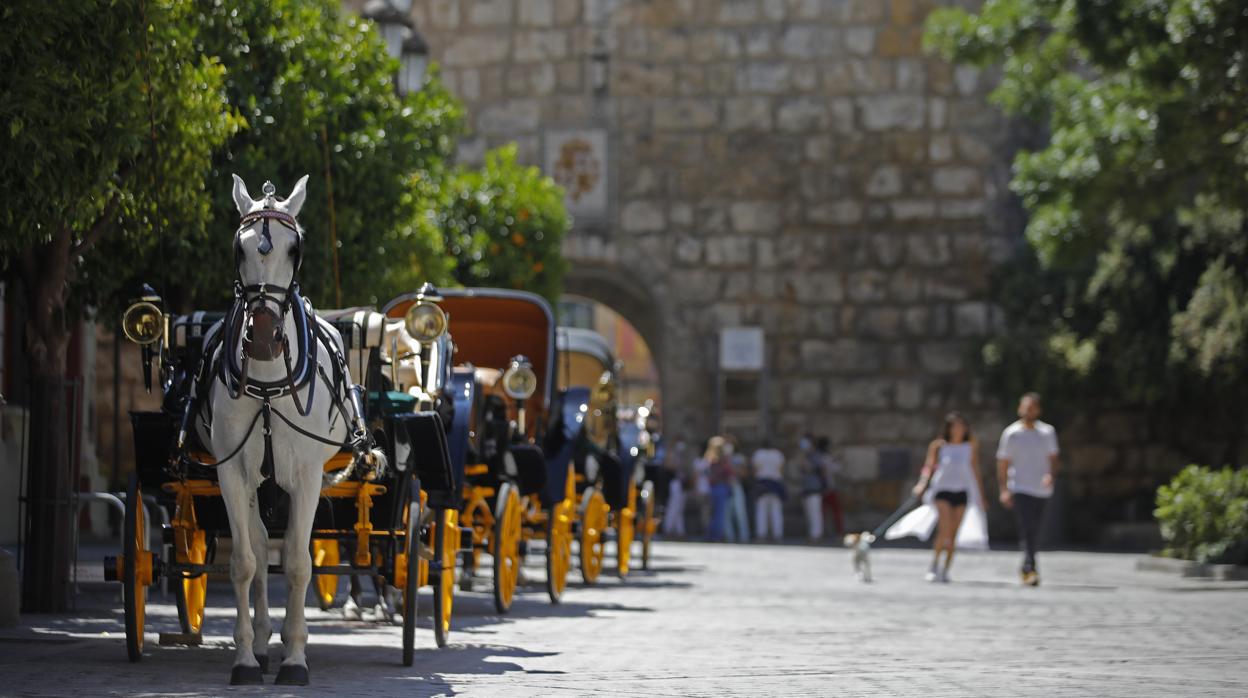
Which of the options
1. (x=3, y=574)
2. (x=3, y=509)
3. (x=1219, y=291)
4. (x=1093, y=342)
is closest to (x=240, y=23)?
(x=3, y=574)

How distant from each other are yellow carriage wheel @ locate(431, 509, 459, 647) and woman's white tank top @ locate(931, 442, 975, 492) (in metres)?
7.48

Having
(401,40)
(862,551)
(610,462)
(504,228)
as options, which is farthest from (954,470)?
(504,228)

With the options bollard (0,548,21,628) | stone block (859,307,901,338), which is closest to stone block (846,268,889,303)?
stone block (859,307,901,338)

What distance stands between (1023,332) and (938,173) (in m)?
2.85

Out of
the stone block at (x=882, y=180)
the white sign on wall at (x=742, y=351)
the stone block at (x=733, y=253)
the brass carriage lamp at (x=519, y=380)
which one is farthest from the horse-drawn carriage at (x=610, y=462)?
the stone block at (x=882, y=180)

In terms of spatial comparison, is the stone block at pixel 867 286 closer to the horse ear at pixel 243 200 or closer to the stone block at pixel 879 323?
the stone block at pixel 879 323

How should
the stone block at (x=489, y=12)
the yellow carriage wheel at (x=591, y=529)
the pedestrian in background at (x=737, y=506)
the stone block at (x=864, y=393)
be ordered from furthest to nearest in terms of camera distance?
the stone block at (x=489, y=12) < the stone block at (x=864, y=393) < the pedestrian in background at (x=737, y=506) < the yellow carriage wheel at (x=591, y=529)

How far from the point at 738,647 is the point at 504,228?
1304 centimetres

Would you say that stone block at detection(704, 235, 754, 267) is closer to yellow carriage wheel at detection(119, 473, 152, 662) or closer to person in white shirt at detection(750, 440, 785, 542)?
person in white shirt at detection(750, 440, 785, 542)

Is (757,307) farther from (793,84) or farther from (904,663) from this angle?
(904,663)

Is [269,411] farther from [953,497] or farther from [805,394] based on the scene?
[805,394]

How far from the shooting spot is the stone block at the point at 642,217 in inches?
1228

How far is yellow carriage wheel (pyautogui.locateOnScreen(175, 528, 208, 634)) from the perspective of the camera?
9.48 metres

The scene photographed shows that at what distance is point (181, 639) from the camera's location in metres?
9.87
